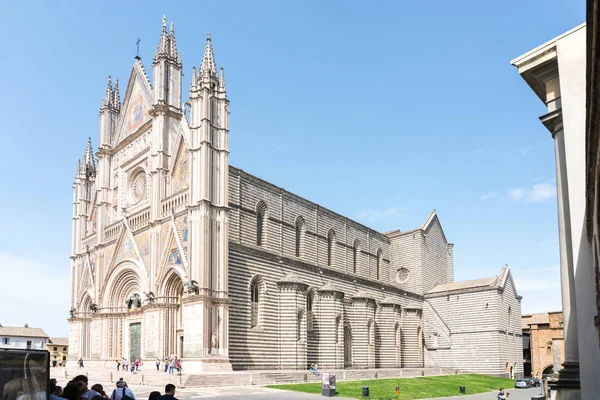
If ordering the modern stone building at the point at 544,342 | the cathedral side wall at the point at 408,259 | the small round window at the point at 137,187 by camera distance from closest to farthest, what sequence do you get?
the small round window at the point at 137,187, the modern stone building at the point at 544,342, the cathedral side wall at the point at 408,259

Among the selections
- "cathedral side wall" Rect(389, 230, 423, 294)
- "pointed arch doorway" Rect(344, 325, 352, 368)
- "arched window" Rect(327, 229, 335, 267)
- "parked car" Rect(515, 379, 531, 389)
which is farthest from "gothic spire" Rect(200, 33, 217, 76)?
"parked car" Rect(515, 379, 531, 389)

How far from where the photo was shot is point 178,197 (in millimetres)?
37031

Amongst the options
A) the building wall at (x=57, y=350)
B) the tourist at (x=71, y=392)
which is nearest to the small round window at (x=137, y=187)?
the tourist at (x=71, y=392)

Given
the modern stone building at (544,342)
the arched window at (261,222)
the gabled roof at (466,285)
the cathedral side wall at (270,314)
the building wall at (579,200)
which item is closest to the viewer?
the building wall at (579,200)

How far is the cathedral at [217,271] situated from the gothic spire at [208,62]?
0.10m

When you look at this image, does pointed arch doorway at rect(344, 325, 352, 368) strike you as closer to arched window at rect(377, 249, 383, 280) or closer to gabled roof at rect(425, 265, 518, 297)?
arched window at rect(377, 249, 383, 280)

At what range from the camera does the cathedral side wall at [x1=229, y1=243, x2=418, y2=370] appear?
3556 cm

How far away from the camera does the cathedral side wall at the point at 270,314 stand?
35562 mm

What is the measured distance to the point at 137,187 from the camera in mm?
42969

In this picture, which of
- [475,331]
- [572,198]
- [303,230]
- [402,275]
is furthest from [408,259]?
[572,198]

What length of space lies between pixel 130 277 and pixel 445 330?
28.5 m

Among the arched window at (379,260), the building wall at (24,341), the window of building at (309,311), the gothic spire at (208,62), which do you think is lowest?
the building wall at (24,341)

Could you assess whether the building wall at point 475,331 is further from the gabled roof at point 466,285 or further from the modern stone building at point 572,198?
the modern stone building at point 572,198

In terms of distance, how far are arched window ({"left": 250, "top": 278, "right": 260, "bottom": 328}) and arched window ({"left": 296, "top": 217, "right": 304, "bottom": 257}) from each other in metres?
6.65
